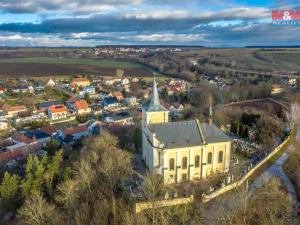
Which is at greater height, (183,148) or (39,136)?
(183,148)

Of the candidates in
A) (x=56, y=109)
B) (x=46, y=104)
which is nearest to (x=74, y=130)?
(x=56, y=109)

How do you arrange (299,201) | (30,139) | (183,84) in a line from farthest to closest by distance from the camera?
1. (183,84)
2. (30,139)
3. (299,201)

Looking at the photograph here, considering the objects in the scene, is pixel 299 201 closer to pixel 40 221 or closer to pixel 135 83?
pixel 40 221

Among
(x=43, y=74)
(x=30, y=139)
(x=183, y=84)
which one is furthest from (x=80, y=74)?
(x=30, y=139)

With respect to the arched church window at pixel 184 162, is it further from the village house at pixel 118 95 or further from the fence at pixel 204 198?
the village house at pixel 118 95

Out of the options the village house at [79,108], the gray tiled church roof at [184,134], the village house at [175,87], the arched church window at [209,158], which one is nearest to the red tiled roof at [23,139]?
the village house at [79,108]

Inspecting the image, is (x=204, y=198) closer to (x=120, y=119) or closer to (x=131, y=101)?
(x=120, y=119)
